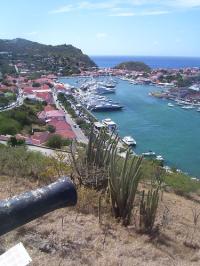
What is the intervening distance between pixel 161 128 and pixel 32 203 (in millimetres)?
49202

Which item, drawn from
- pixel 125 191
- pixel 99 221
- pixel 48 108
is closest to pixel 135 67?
pixel 48 108

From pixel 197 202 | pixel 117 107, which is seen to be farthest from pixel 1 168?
pixel 117 107

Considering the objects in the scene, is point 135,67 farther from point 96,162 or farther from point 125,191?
point 125,191

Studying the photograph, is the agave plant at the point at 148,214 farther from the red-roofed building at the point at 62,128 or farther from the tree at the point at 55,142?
the red-roofed building at the point at 62,128

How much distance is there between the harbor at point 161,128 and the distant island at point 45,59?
3427cm

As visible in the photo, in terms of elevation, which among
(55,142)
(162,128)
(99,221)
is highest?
(99,221)

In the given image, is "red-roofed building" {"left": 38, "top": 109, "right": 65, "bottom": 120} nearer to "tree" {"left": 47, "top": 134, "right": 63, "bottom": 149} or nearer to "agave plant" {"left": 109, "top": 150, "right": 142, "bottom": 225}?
"tree" {"left": 47, "top": 134, "right": 63, "bottom": 149}

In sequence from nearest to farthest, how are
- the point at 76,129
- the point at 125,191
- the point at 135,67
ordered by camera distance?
the point at 125,191 < the point at 76,129 < the point at 135,67

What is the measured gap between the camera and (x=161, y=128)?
51.2 metres

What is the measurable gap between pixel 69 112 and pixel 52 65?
59489mm

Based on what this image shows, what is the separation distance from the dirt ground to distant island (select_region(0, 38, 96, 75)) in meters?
89.7

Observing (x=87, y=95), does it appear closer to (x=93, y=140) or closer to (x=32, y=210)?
(x=93, y=140)

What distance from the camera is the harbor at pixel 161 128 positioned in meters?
39.0

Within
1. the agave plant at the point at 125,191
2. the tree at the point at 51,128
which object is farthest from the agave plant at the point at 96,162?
the tree at the point at 51,128
